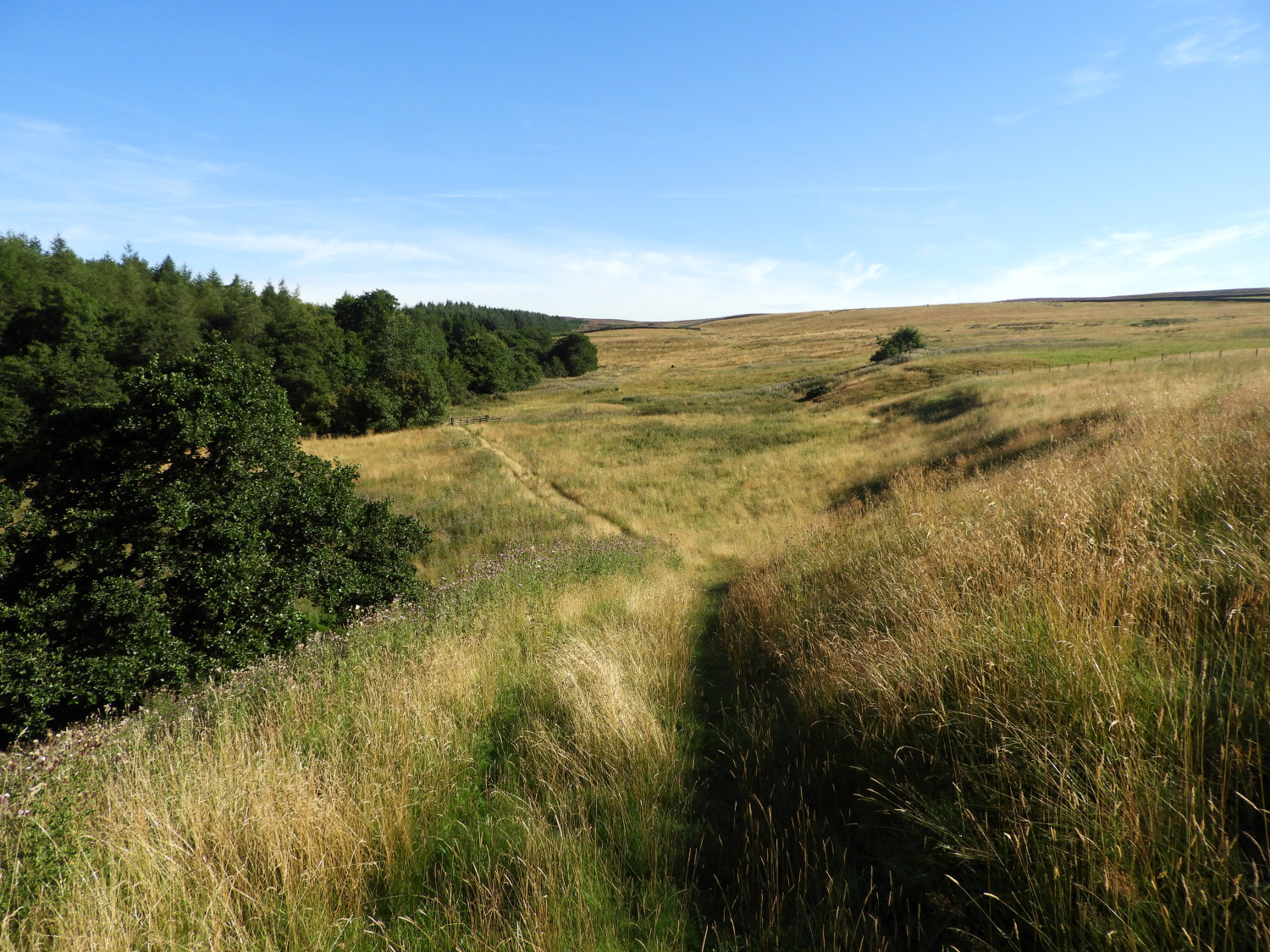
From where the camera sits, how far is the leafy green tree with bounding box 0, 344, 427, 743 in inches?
275

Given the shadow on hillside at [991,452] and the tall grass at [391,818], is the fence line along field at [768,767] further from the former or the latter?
the shadow on hillside at [991,452]

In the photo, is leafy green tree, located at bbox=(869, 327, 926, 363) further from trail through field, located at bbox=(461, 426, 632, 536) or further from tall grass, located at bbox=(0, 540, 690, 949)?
tall grass, located at bbox=(0, 540, 690, 949)

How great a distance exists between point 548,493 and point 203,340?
20.7 meters

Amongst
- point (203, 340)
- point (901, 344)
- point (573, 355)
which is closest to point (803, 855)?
point (203, 340)

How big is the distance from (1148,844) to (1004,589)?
7.28 feet

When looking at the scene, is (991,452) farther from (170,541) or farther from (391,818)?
(170,541)

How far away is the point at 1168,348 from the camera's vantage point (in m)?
42.2

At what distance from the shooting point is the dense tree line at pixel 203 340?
39.1 meters

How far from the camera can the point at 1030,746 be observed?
268cm

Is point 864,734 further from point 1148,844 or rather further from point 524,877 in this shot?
point 524,877

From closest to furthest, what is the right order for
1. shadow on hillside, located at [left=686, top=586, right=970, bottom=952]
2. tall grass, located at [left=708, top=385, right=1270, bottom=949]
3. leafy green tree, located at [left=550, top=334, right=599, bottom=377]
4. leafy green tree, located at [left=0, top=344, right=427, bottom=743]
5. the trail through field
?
tall grass, located at [left=708, top=385, right=1270, bottom=949] < shadow on hillside, located at [left=686, top=586, right=970, bottom=952] < leafy green tree, located at [left=0, top=344, right=427, bottom=743] < the trail through field < leafy green tree, located at [left=550, top=334, right=599, bottom=377]

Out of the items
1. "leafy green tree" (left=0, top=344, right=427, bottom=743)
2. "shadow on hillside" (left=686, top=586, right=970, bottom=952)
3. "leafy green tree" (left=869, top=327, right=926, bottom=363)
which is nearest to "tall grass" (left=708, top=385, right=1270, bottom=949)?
"shadow on hillside" (left=686, top=586, right=970, bottom=952)

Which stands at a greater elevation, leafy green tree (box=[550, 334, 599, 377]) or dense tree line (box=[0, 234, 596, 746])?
leafy green tree (box=[550, 334, 599, 377])

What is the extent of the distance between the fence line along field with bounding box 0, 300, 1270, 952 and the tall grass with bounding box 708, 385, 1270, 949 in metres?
0.02
